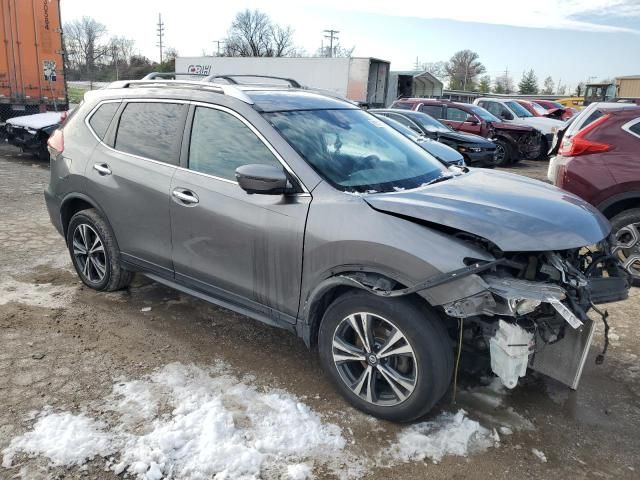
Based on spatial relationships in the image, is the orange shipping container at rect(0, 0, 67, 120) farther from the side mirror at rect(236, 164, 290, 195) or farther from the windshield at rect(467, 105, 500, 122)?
the side mirror at rect(236, 164, 290, 195)

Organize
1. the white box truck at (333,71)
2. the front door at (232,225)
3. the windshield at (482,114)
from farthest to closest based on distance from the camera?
the white box truck at (333,71)
the windshield at (482,114)
the front door at (232,225)

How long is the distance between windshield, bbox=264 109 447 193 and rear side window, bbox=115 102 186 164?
2.66 ft

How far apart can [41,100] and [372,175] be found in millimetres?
12999

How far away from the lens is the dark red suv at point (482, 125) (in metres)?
14.5

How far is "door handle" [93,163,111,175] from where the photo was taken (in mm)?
4070

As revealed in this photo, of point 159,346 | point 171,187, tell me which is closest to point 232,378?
point 159,346

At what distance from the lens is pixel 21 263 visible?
5.31m

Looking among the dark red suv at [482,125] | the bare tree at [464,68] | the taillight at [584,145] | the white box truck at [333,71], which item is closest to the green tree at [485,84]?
the bare tree at [464,68]

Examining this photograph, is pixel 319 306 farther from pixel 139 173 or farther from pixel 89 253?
pixel 89 253

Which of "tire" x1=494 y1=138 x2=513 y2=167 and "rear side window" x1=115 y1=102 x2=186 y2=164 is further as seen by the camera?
"tire" x1=494 y1=138 x2=513 y2=167

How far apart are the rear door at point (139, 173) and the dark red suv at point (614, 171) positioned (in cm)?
405

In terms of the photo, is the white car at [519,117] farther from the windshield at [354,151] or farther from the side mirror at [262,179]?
the side mirror at [262,179]

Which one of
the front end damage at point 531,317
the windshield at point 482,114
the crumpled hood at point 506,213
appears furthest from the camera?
the windshield at point 482,114

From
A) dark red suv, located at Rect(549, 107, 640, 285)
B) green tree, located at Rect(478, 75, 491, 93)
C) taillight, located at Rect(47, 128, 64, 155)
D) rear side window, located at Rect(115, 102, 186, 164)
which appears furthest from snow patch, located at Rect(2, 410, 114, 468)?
green tree, located at Rect(478, 75, 491, 93)
